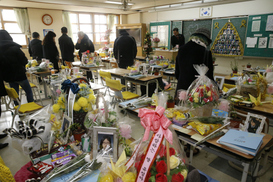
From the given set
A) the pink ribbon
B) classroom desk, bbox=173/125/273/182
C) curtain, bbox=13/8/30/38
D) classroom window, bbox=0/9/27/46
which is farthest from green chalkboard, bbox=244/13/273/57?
classroom window, bbox=0/9/27/46

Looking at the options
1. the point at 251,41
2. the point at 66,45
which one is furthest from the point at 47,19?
the point at 251,41

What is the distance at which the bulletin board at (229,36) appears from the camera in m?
6.50

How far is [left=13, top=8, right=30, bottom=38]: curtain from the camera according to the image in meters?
7.76

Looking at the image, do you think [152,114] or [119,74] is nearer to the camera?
[152,114]

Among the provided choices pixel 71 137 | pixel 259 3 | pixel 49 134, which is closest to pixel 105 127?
pixel 71 137

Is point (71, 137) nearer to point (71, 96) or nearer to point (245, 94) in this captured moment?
point (71, 96)

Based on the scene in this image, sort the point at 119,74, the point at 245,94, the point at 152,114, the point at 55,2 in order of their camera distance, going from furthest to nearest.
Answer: the point at 55,2 → the point at 119,74 → the point at 245,94 → the point at 152,114

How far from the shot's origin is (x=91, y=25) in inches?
399

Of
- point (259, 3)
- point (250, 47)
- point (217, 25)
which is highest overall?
point (259, 3)

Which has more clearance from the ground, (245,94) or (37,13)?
(37,13)

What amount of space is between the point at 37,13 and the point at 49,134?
340 inches

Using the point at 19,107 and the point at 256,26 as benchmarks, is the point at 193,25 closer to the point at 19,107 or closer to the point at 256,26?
the point at 256,26

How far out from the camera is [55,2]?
678 centimetres

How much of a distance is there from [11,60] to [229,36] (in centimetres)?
690
